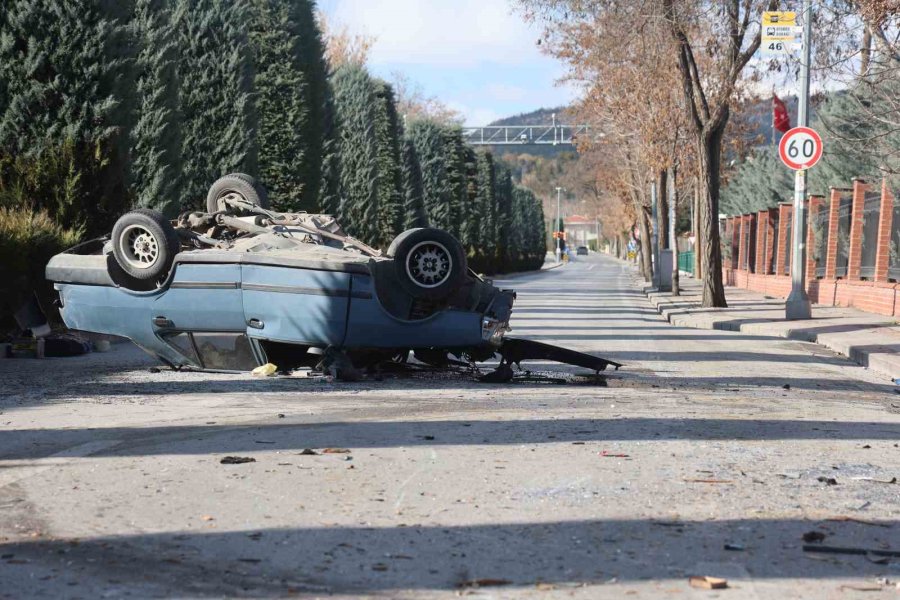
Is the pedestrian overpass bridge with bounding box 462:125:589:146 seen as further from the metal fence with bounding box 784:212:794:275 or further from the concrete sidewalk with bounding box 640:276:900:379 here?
the concrete sidewalk with bounding box 640:276:900:379

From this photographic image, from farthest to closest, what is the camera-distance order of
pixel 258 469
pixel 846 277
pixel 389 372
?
1. pixel 846 277
2. pixel 389 372
3. pixel 258 469

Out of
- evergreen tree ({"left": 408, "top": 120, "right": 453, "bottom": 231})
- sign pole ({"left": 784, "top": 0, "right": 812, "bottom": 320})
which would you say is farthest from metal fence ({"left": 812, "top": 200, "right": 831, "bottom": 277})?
evergreen tree ({"left": 408, "top": 120, "right": 453, "bottom": 231})

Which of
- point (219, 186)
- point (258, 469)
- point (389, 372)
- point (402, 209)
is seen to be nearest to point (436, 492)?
point (258, 469)

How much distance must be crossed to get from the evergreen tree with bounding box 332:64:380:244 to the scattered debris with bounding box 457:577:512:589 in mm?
39382

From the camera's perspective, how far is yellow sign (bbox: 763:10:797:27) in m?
24.5

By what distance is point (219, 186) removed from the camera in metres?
13.8

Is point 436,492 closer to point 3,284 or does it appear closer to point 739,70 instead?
point 3,284

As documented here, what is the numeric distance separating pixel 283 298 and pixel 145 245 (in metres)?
1.54

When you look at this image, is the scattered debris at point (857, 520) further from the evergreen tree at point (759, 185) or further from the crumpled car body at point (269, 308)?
the evergreen tree at point (759, 185)

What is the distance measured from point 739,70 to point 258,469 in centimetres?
2315

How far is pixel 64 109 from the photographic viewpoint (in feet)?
57.9

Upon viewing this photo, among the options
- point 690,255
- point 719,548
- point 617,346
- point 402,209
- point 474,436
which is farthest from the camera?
point 690,255

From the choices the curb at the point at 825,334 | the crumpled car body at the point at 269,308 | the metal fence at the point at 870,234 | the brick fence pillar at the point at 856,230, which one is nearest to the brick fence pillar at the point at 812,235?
the curb at the point at 825,334

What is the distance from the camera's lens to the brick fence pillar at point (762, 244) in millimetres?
42125
